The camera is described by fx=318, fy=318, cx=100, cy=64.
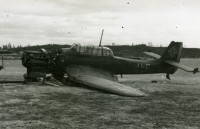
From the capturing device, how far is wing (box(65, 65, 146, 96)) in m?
11.9

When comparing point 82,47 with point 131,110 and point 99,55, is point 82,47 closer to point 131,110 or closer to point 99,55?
point 99,55

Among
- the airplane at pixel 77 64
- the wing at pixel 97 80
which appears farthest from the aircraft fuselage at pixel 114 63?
the wing at pixel 97 80

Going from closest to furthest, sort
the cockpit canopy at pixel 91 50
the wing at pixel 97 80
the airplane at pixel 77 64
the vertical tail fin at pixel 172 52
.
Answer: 1. the wing at pixel 97 80
2. the airplane at pixel 77 64
3. the cockpit canopy at pixel 91 50
4. the vertical tail fin at pixel 172 52

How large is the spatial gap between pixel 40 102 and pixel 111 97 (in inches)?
144

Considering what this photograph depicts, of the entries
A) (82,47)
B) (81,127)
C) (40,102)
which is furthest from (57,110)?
(82,47)

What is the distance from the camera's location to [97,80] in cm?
1512

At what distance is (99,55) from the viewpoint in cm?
1914

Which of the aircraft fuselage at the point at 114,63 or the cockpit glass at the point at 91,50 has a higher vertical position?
the cockpit glass at the point at 91,50

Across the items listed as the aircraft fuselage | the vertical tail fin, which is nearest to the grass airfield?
the aircraft fuselage

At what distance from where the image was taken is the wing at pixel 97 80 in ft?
38.9

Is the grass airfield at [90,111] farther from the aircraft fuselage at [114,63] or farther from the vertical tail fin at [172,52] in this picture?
the vertical tail fin at [172,52]

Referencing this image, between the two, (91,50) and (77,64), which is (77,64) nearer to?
(77,64)

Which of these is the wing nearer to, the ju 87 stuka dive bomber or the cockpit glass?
the ju 87 stuka dive bomber

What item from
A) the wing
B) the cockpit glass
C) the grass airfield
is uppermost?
the cockpit glass
